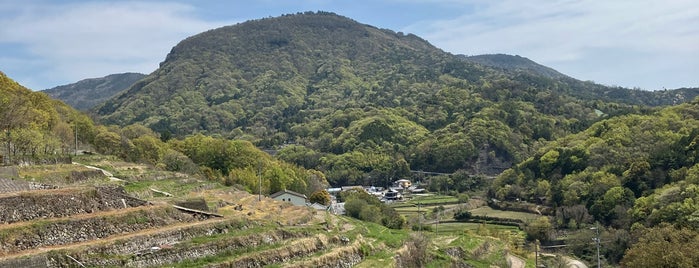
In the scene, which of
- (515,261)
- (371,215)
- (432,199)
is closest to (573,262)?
(515,261)

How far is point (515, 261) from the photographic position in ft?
141

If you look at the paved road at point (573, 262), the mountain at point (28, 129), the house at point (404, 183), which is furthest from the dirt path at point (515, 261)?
the house at point (404, 183)

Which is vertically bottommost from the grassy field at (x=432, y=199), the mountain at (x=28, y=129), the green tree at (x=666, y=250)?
the grassy field at (x=432, y=199)

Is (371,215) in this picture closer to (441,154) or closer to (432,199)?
(432,199)

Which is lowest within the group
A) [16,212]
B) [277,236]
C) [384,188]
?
[384,188]

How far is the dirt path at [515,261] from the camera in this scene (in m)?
40.9

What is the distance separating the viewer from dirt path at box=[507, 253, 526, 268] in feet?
134

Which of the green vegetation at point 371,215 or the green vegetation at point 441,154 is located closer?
the green vegetation at point 441,154

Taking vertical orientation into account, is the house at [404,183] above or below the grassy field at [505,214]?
above

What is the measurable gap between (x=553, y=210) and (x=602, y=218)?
6419 mm

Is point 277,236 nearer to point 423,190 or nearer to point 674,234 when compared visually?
point 674,234

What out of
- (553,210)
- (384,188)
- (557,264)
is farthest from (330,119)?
(557,264)

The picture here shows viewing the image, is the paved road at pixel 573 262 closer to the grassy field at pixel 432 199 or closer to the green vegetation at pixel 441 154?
the green vegetation at pixel 441 154

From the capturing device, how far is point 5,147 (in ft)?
119
